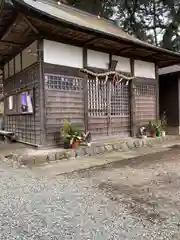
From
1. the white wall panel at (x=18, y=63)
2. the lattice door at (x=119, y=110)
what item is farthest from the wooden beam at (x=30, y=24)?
the lattice door at (x=119, y=110)

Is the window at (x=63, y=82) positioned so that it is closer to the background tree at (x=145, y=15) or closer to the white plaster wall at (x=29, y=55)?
the white plaster wall at (x=29, y=55)

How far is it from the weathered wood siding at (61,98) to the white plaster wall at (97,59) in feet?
1.99

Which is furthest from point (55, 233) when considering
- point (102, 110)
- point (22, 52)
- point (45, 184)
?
point (22, 52)

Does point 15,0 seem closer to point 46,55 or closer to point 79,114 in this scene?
point 46,55

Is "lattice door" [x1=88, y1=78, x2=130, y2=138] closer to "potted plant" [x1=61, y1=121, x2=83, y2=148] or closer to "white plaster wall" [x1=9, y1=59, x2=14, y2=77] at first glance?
"potted plant" [x1=61, y1=121, x2=83, y2=148]

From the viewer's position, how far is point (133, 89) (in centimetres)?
752

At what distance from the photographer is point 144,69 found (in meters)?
7.88

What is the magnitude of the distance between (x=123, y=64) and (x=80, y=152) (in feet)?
11.0

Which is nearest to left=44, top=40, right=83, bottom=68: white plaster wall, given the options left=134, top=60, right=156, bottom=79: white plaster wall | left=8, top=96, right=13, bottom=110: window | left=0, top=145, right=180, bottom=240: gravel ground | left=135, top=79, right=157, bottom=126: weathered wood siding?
left=134, top=60, right=156, bottom=79: white plaster wall

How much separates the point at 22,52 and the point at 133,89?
367 cm

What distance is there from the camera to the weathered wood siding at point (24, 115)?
593 centimetres

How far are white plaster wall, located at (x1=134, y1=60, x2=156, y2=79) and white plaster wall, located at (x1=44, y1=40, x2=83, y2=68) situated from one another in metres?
2.21

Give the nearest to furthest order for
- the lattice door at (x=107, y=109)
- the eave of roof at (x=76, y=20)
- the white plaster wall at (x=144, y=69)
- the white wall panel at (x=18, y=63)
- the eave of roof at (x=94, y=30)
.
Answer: the eave of roof at (x=94, y=30) < the eave of roof at (x=76, y=20) < the lattice door at (x=107, y=109) < the white wall panel at (x=18, y=63) < the white plaster wall at (x=144, y=69)

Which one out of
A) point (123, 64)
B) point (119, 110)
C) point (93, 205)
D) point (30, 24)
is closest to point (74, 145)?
point (119, 110)
